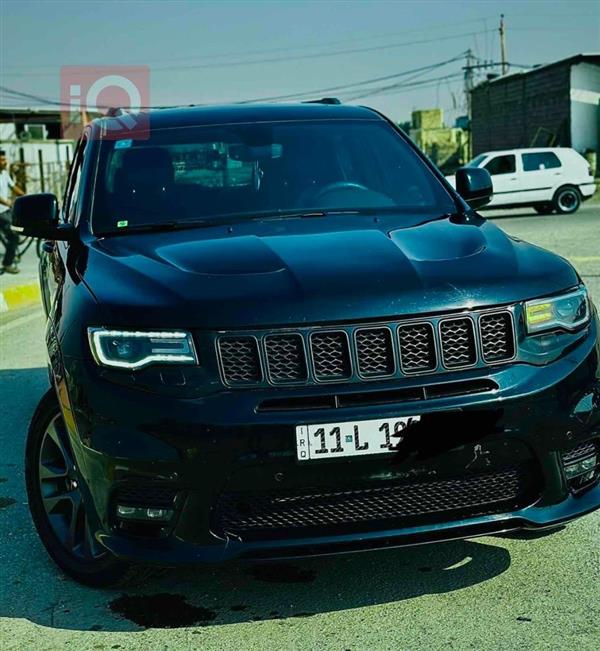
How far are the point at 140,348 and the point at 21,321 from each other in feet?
27.3

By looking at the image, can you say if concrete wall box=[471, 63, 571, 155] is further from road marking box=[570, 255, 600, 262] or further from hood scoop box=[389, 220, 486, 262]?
hood scoop box=[389, 220, 486, 262]

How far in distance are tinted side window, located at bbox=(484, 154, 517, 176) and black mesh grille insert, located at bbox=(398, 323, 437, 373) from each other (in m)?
23.2

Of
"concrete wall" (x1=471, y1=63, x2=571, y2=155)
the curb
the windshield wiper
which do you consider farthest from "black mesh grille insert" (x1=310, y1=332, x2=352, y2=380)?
"concrete wall" (x1=471, y1=63, x2=571, y2=155)

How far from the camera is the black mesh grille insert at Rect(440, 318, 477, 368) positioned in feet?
10.9

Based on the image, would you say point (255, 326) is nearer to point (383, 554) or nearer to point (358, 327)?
point (358, 327)

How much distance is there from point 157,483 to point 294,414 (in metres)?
0.47

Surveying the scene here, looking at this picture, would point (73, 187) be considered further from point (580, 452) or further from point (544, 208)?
point (544, 208)

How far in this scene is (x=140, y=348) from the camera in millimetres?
3318

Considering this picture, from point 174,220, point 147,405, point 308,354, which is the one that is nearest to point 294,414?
point 308,354

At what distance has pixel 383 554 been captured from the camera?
3980mm

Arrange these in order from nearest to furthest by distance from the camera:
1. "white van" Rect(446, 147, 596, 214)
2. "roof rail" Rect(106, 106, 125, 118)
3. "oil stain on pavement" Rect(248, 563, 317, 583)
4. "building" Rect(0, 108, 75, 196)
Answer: "oil stain on pavement" Rect(248, 563, 317, 583)
"roof rail" Rect(106, 106, 125, 118)
"white van" Rect(446, 147, 596, 214)
"building" Rect(0, 108, 75, 196)

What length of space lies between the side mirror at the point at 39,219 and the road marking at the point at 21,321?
6231mm

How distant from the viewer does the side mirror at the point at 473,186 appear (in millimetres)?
5191

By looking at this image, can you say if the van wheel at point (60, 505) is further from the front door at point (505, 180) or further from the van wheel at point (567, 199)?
the van wheel at point (567, 199)
